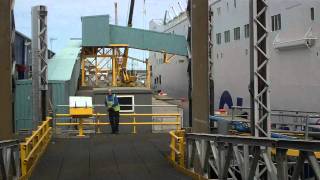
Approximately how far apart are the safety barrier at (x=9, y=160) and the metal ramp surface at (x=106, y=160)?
1.03 metres

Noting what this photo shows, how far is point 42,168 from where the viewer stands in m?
13.0

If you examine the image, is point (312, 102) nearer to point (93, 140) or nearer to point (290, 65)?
point (290, 65)

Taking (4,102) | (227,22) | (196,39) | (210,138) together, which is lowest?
(210,138)

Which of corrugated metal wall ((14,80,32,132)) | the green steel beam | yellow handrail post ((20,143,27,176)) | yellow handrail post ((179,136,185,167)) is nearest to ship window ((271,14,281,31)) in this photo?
the green steel beam

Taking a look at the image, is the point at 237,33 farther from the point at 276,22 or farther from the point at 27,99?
the point at 27,99

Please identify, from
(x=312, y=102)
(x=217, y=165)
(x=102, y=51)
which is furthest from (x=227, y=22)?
(x=217, y=165)

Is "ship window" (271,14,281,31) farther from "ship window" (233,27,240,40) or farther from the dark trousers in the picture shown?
the dark trousers

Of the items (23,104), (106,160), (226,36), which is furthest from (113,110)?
(226,36)

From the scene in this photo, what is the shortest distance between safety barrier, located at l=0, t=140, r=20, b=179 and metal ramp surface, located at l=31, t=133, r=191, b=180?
1.03 metres

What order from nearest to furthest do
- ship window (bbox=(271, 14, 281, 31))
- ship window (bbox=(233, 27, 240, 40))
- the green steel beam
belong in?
1. ship window (bbox=(271, 14, 281, 31))
2. the green steel beam
3. ship window (bbox=(233, 27, 240, 40))

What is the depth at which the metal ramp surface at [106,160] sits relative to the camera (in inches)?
463

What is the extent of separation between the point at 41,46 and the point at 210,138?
405 inches

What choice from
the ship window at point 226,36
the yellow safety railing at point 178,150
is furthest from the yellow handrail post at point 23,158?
the ship window at point 226,36

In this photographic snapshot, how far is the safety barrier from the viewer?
9539 mm
